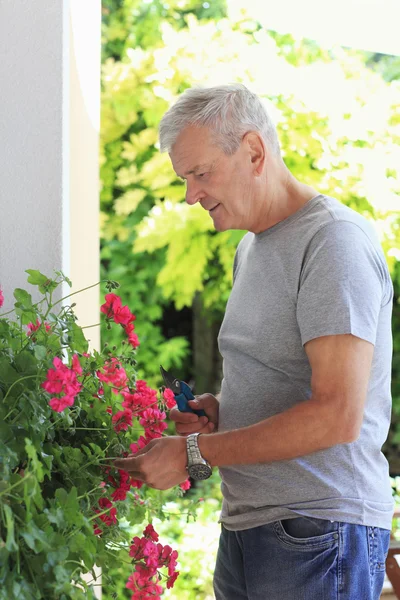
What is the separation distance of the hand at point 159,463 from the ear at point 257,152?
1.86 ft

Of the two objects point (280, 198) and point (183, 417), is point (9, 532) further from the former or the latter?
point (280, 198)

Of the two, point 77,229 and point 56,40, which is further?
point 77,229

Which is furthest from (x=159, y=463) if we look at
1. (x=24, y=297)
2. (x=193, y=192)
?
(x=193, y=192)

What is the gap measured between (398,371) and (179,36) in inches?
90.8

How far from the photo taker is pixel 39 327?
1374 mm

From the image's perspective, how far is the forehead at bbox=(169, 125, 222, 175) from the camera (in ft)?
5.21

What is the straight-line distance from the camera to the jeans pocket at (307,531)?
1493 millimetres

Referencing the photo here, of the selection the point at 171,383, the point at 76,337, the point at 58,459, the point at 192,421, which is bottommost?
the point at 192,421

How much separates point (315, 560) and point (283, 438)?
0.27 metres

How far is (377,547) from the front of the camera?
155 cm

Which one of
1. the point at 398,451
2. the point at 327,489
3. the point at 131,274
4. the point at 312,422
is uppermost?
the point at 312,422

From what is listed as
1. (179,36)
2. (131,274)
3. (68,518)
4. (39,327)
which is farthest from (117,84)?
(68,518)

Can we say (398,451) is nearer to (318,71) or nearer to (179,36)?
(318,71)

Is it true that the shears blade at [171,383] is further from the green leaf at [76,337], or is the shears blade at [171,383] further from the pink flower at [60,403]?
the pink flower at [60,403]
